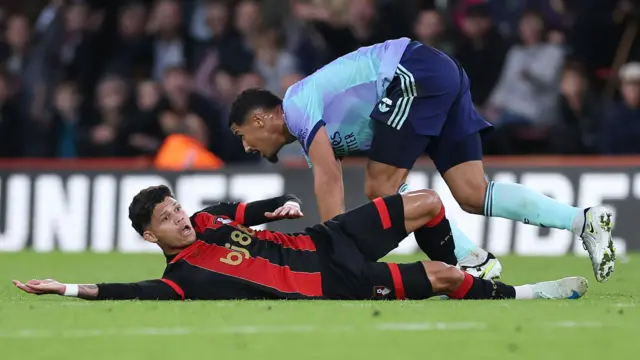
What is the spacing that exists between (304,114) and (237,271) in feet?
3.75

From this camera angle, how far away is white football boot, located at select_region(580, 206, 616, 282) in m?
7.32

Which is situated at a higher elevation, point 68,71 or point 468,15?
point 468,15

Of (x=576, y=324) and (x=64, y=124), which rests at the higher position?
(x=576, y=324)

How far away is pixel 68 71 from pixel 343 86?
8.27 m

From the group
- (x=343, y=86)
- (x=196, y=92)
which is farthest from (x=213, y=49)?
(x=343, y=86)

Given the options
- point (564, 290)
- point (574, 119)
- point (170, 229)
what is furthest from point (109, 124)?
point (564, 290)

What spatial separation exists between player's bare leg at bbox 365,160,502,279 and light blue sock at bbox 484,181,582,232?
25 cm

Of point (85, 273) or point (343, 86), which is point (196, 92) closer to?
point (85, 273)

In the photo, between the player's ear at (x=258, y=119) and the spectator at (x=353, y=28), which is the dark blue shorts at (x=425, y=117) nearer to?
the player's ear at (x=258, y=119)

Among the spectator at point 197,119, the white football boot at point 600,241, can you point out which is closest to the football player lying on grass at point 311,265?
the white football boot at point 600,241

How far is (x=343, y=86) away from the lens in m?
7.75

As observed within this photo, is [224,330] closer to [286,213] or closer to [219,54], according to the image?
[286,213]

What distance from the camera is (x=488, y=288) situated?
6875 mm

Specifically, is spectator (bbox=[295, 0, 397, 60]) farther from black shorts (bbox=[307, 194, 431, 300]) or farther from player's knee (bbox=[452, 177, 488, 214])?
black shorts (bbox=[307, 194, 431, 300])
